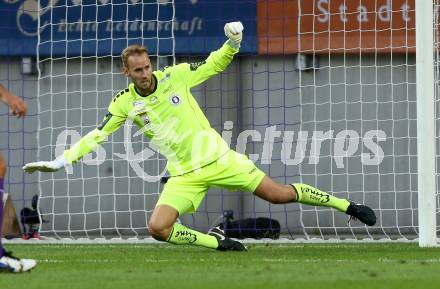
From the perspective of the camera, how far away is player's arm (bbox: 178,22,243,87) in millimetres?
10906

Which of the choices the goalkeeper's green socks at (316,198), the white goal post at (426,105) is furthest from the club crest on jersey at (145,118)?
the white goal post at (426,105)

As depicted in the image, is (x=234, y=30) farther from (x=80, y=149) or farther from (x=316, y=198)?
(x=316, y=198)

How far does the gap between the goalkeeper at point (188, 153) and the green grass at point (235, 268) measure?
41 cm

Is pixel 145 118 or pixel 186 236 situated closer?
pixel 186 236

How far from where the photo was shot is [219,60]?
1124cm

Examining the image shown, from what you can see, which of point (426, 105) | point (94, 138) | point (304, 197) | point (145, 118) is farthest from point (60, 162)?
point (426, 105)

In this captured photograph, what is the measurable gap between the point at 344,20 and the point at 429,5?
423cm

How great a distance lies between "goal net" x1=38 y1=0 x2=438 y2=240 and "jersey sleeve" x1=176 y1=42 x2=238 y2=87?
413 centimetres

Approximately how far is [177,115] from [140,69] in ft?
2.32

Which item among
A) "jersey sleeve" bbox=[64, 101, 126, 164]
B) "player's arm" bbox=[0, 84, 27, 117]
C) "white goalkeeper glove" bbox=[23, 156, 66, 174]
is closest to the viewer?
"player's arm" bbox=[0, 84, 27, 117]

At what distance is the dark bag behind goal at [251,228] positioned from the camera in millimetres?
15078

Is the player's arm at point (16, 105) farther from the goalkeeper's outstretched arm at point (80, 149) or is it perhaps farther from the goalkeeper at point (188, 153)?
the goalkeeper at point (188, 153)

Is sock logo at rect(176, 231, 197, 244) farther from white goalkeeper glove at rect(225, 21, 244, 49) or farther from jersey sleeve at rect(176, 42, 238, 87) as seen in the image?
white goalkeeper glove at rect(225, 21, 244, 49)

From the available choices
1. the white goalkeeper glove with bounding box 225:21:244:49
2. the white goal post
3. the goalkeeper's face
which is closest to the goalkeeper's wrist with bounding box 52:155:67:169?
the goalkeeper's face
